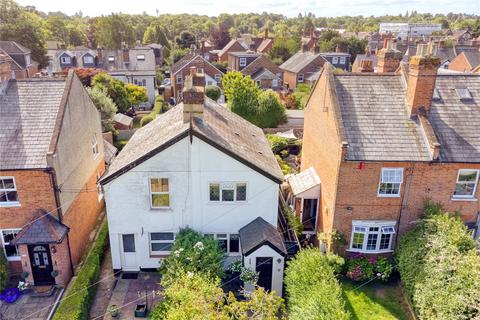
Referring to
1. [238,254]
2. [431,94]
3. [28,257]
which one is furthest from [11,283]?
[431,94]

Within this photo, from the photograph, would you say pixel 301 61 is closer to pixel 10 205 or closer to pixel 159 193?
pixel 159 193

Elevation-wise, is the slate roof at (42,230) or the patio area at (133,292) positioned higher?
the slate roof at (42,230)

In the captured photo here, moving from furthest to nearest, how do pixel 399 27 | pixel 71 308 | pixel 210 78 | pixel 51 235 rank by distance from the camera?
pixel 399 27 < pixel 210 78 < pixel 51 235 < pixel 71 308

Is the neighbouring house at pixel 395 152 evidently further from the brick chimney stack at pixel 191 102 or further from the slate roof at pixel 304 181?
the brick chimney stack at pixel 191 102

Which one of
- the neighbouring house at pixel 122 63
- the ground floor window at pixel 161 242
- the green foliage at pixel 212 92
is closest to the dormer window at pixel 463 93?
the ground floor window at pixel 161 242

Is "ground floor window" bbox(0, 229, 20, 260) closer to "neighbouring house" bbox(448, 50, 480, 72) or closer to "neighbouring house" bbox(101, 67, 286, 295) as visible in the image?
"neighbouring house" bbox(101, 67, 286, 295)

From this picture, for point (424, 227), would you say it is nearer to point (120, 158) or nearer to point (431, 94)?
point (431, 94)

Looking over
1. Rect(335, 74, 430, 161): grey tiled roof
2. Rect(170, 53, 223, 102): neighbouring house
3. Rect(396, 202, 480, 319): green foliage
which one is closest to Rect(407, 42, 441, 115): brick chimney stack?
Rect(335, 74, 430, 161): grey tiled roof
